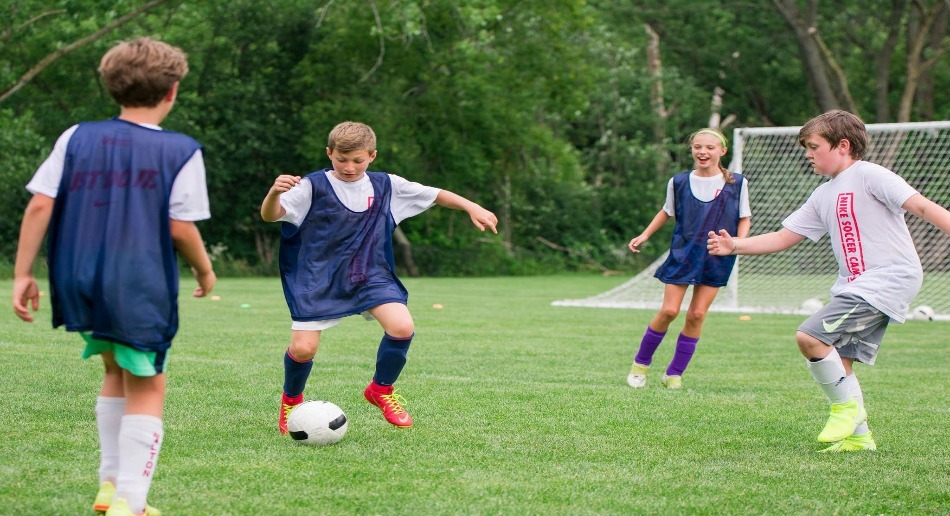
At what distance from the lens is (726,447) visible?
5.12 metres

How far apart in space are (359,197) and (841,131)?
7.48 ft

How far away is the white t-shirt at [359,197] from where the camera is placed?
5.34m

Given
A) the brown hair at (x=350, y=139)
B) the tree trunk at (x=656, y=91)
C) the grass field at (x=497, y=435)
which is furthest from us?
the tree trunk at (x=656, y=91)

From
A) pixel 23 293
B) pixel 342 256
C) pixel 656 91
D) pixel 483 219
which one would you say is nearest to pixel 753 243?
pixel 483 219

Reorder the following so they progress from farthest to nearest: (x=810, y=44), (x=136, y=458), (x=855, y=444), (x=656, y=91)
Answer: (x=656, y=91) < (x=810, y=44) < (x=855, y=444) < (x=136, y=458)

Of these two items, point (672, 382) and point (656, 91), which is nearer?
point (672, 382)

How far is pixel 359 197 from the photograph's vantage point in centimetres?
548

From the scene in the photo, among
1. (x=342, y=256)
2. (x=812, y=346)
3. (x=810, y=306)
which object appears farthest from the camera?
(x=810, y=306)

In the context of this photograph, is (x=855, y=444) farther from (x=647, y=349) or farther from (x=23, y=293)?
(x=23, y=293)

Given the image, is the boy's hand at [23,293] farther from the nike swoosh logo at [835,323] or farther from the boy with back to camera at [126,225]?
the nike swoosh logo at [835,323]

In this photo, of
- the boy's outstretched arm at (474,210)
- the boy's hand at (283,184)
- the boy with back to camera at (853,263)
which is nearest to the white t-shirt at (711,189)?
the boy with back to camera at (853,263)

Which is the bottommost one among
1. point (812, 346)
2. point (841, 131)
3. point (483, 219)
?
point (812, 346)

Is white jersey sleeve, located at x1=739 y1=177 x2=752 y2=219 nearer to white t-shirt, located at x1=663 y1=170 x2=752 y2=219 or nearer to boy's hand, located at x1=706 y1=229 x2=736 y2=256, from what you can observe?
white t-shirt, located at x1=663 y1=170 x2=752 y2=219

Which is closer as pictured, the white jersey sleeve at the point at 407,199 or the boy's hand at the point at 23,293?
the boy's hand at the point at 23,293
